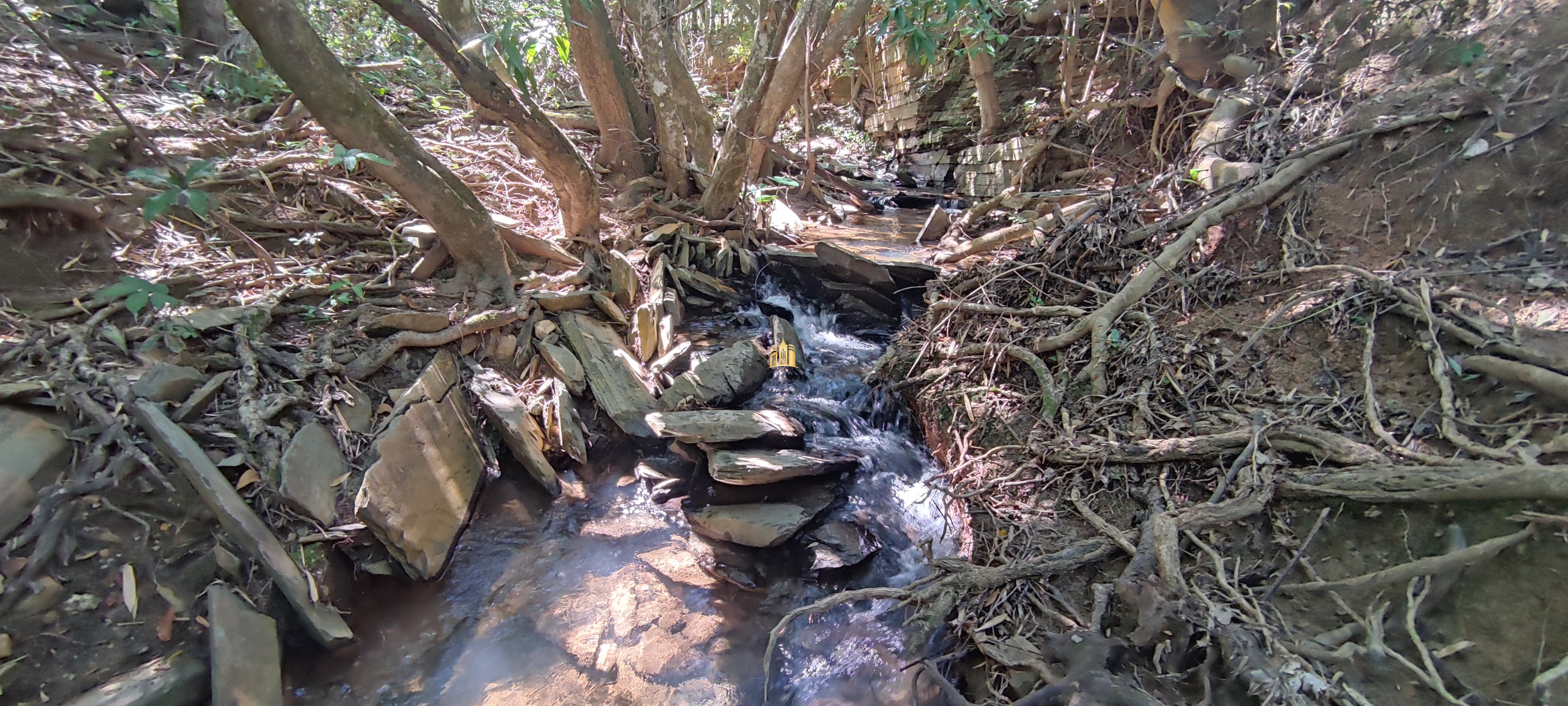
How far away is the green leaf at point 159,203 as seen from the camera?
1903 millimetres

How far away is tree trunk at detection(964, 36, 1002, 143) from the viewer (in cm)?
884

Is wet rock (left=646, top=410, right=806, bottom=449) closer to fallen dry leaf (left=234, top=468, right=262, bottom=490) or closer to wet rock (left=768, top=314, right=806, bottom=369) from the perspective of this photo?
wet rock (left=768, top=314, right=806, bottom=369)

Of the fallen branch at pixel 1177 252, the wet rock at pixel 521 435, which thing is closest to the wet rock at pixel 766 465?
the wet rock at pixel 521 435

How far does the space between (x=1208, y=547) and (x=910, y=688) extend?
143cm

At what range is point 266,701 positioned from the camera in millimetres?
2352

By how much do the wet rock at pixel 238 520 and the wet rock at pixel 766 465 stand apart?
2.12 m

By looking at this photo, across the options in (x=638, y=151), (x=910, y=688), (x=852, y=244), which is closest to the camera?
(x=910, y=688)

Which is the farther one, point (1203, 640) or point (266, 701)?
point (266, 701)

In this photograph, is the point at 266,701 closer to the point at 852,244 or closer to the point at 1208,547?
the point at 1208,547

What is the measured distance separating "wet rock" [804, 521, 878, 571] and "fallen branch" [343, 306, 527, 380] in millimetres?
2773

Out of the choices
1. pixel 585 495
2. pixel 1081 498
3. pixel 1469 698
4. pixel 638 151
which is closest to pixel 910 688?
pixel 1081 498

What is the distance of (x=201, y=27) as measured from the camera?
5.90m

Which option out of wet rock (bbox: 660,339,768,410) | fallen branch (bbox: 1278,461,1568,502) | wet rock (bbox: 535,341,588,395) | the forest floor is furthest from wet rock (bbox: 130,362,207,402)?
fallen branch (bbox: 1278,461,1568,502)

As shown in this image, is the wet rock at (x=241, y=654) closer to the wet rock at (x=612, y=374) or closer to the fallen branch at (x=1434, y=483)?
the wet rock at (x=612, y=374)
